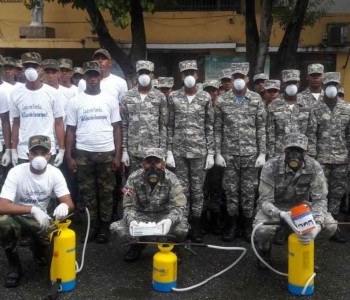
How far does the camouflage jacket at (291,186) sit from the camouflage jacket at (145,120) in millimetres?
1334

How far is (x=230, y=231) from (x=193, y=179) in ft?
2.45

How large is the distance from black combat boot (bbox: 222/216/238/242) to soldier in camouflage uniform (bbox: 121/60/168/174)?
45.6 inches

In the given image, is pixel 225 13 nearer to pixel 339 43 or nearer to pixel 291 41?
pixel 339 43

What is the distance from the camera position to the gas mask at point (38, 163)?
440 cm

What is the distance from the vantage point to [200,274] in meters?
4.66

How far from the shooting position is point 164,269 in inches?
164

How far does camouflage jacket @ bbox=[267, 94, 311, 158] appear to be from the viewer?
222 inches

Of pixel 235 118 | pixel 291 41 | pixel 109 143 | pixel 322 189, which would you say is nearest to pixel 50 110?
pixel 109 143

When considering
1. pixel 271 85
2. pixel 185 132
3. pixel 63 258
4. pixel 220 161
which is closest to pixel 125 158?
pixel 185 132

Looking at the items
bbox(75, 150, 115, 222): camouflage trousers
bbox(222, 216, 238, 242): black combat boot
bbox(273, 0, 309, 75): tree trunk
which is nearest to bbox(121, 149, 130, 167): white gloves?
bbox(75, 150, 115, 222): camouflage trousers

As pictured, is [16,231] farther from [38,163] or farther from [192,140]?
[192,140]

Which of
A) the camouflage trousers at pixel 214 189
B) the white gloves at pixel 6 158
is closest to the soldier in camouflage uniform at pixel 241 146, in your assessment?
the camouflage trousers at pixel 214 189

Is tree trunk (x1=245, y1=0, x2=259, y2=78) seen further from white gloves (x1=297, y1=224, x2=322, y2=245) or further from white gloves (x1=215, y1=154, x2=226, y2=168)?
white gloves (x1=297, y1=224, x2=322, y2=245)

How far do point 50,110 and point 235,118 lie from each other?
2078mm
